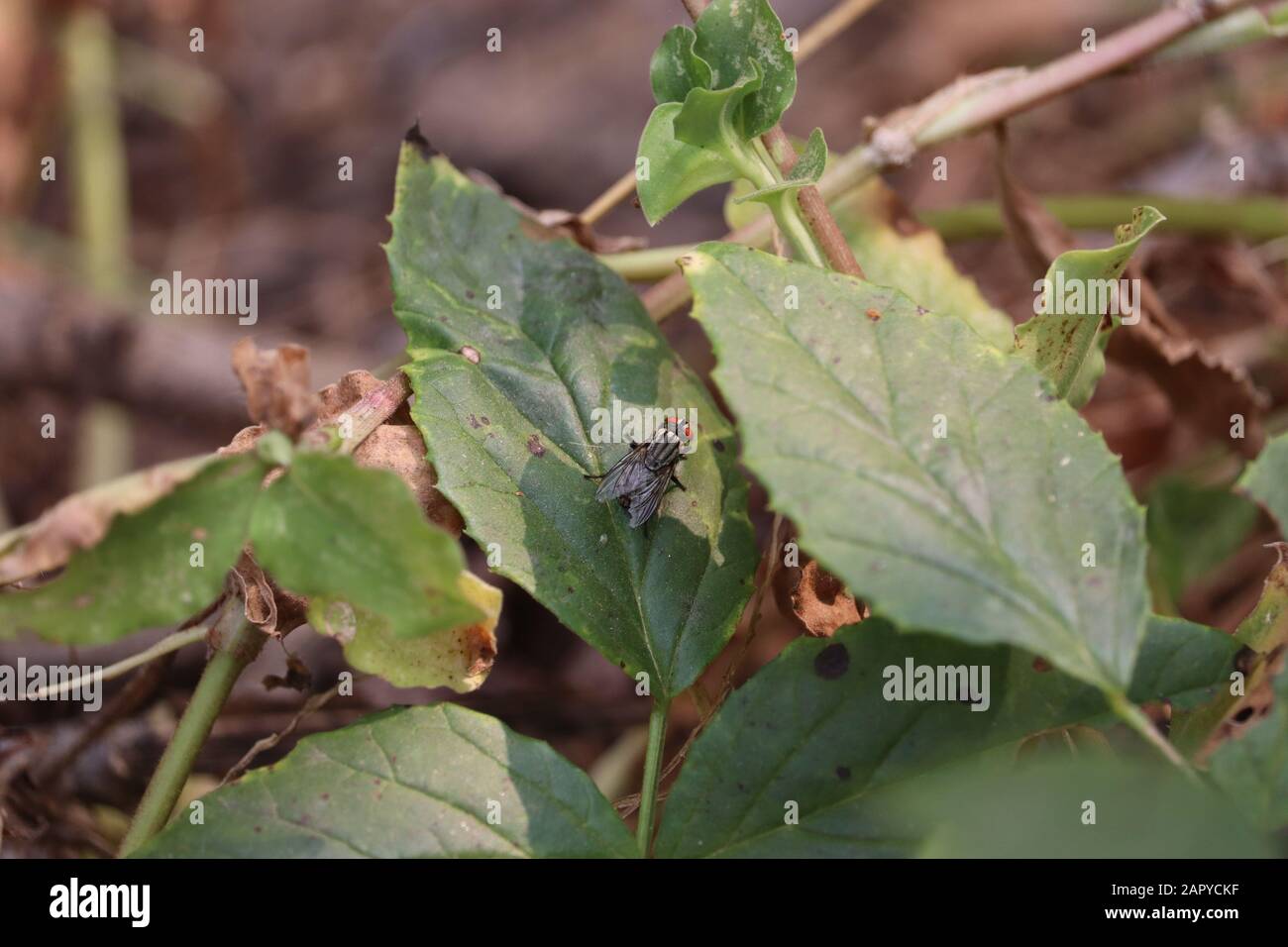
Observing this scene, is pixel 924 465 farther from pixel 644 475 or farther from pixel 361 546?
pixel 361 546

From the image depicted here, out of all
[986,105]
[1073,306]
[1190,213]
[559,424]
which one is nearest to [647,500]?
[559,424]

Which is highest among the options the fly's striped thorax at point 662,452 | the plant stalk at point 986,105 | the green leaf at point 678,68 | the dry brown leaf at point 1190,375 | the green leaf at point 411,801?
the plant stalk at point 986,105

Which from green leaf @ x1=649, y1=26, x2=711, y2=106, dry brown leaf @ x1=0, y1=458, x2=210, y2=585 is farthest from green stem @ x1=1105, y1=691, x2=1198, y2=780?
dry brown leaf @ x1=0, y1=458, x2=210, y2=585

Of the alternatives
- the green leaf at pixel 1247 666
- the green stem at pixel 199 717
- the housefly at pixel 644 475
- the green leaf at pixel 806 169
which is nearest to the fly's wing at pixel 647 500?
the housefly at pixel 644 475

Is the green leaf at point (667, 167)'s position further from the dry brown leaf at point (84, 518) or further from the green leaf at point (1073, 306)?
the dry brown leaf at point (84, 518)
